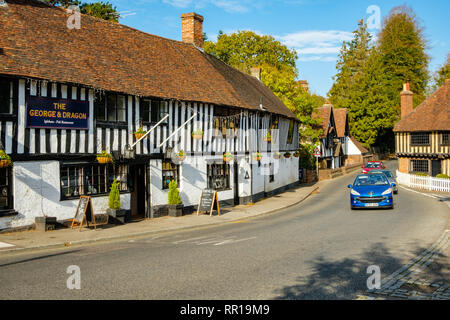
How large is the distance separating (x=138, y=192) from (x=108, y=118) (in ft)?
13.8

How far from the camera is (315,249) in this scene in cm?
1055

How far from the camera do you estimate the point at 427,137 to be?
128ft

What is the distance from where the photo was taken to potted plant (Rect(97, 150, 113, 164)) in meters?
14.9

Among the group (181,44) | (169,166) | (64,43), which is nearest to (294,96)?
(181,44)

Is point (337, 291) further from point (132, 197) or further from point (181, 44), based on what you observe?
point (181, 44)

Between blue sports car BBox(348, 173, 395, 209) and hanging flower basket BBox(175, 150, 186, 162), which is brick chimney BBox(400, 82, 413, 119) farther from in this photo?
hanging flower basket BBox(175, 150, 186, 162)

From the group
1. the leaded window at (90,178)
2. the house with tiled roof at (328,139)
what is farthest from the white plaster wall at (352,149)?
the leaded window at (90,178)

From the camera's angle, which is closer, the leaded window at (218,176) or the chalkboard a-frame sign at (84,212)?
the chalkboard a-frame sign at (84,212)

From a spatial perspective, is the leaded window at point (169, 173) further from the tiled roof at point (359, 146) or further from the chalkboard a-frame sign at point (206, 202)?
the tiled roof at point (359, 146)

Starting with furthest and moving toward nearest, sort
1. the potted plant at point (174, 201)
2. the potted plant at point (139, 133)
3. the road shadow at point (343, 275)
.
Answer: the potted plant at point (174, 201), the potted plant at point (139, 133), the road shadow at point (343, 275)

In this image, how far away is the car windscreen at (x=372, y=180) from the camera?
19862 millimetres

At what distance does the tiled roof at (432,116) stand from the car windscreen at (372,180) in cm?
2069

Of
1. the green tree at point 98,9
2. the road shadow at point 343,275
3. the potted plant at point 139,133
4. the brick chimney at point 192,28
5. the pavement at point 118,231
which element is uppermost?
the green tree at point 98,9

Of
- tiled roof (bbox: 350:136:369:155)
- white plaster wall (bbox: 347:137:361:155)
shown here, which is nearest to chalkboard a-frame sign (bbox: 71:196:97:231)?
white plaster wall (bbox: 347:137:361:155)
